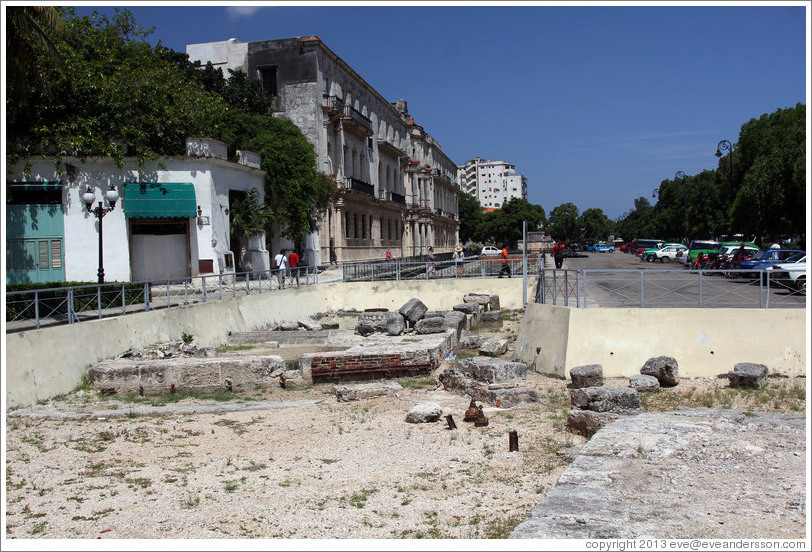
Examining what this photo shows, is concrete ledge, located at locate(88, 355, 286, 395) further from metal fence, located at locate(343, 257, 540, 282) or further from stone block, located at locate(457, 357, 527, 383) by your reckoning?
metal fence, located at locate(343, 257, 540, 282)

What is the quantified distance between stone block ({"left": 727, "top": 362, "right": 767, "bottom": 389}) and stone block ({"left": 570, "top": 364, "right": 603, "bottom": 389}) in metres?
2.23

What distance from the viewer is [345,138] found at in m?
43.4

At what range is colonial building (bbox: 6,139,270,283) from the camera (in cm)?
2348

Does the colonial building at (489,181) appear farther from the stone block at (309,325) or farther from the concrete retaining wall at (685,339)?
the concrete retaining wall at (685,339)

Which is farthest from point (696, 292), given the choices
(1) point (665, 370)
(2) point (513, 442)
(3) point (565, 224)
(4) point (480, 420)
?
(3) point (565, 224)

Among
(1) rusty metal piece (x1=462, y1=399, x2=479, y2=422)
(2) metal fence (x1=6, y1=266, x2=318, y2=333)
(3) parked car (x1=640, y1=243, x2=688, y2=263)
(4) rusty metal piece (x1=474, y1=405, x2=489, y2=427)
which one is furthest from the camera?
(3) parked car (x1=640, y1=243, x2=688, y2=263)

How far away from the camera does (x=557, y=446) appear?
8.64 meters

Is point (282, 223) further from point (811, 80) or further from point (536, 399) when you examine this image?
point (811, 80)

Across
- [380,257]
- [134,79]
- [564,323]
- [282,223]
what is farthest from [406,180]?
[564,323]

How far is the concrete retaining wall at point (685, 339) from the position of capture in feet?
41.1

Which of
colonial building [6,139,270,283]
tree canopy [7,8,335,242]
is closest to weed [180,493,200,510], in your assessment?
tree canopy [7,8,335,242]

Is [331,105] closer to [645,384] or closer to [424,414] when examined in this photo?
[645,384]

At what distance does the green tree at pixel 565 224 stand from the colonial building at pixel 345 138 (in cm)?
3260

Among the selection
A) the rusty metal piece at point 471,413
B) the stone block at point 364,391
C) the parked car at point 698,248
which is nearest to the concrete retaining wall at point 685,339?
the stone block at point 364,391
